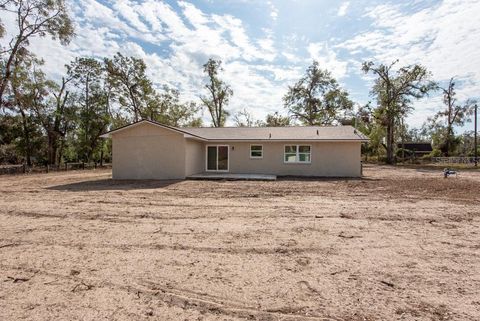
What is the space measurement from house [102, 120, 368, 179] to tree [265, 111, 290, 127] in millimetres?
20778

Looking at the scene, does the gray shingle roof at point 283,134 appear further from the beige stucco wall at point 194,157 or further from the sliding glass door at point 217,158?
the sliding glass door at point 217,158

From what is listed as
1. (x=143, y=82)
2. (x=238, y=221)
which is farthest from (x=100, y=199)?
(x=143, y=82)

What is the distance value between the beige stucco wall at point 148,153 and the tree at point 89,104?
14005 millimetres

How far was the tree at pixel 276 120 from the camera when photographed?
38119mm

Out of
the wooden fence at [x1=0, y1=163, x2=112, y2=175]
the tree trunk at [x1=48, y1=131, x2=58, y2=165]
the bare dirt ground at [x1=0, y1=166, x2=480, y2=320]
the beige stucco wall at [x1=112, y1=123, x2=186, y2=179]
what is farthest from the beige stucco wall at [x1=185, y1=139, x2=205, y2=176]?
the tree trunk at [x1=48, y1=131, x2=58, y2=165]

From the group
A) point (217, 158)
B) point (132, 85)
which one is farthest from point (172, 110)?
point (217, 158)

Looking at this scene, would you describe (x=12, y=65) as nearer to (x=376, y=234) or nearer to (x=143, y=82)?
(x=143, y=82)

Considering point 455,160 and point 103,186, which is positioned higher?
point 455,160

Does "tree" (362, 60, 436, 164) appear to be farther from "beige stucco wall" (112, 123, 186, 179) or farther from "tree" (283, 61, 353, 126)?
"beige stucco wall" (112, 123, 186, 179)

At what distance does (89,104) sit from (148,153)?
16.4 m

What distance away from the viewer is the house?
1403cm

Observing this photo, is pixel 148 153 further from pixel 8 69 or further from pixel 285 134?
pixel 8 69

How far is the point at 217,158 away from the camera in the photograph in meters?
16.5

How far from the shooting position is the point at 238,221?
5.82 metres
